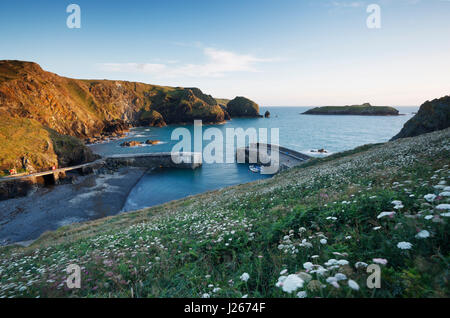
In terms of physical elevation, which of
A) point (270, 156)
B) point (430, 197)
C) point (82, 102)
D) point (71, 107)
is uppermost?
point (82, 102)

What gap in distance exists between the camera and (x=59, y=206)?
36125mm

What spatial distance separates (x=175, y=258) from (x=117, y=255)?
98.3 inches

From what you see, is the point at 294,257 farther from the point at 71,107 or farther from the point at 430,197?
the point at 71,107

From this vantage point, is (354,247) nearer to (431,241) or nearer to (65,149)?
(431,241)

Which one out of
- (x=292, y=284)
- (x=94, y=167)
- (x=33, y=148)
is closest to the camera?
(x=292, y=284)

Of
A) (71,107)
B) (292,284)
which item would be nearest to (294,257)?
(292,284)

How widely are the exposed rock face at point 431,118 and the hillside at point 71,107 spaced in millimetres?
78352

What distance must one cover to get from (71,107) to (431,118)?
134483 millimetres

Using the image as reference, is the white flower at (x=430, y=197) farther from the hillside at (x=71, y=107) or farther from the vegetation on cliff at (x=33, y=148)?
the hillside at (x=71, y=107)

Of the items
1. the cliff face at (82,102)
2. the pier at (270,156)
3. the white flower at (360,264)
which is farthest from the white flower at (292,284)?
the cliff face at (82,102)

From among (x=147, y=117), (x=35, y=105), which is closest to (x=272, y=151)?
(x=35, y=105)

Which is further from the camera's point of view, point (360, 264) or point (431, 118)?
point (431, 118)

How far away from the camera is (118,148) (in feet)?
277

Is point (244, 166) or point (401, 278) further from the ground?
point (401, 278)
